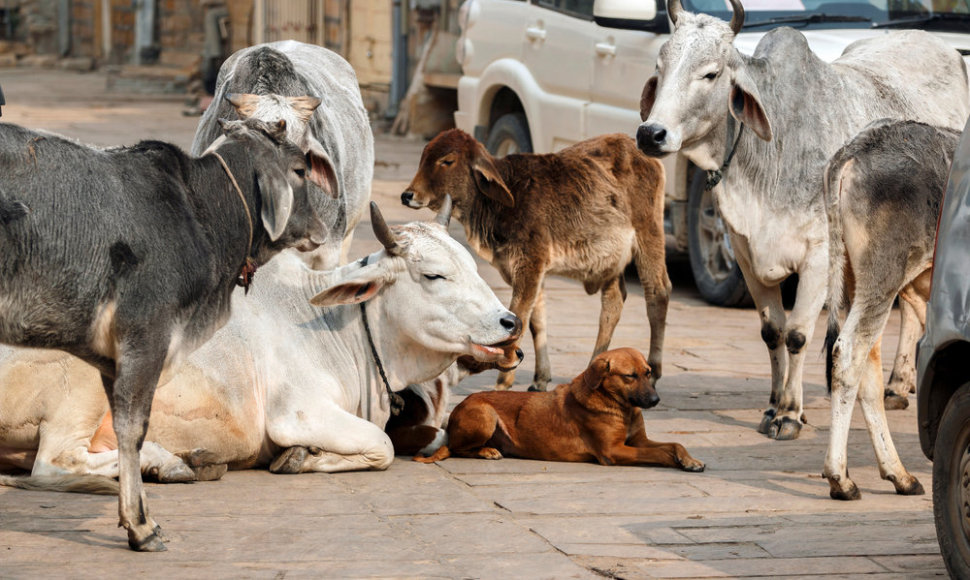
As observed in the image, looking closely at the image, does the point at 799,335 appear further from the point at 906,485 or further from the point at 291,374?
the point at 291,374

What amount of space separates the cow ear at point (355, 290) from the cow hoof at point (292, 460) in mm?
614

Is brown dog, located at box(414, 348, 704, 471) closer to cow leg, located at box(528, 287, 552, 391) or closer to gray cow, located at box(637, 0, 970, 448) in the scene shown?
gray cow, located at box(637, 0, 970, 448)

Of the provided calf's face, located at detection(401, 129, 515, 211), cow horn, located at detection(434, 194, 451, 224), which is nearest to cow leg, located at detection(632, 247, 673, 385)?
calf's face, located at detection(401, 129, 515, 211)

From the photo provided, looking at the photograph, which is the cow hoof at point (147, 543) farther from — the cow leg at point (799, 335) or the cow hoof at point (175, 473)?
the cow leg at point (799, 335)

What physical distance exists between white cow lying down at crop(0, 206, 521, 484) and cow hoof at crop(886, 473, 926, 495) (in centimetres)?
164

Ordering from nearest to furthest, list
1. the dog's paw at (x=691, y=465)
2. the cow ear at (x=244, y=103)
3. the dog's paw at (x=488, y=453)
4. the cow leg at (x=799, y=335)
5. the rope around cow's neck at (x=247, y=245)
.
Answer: the rope around cow's neck at (x=247, y=245) < the dog's paw at (x=691, y=465) < the dog's paw at (x=488, y=453) < the cow ear at (x=244, y=103) < the cow leg at (x=799, y=335)

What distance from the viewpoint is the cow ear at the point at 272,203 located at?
544cm

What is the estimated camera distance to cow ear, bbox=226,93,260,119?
6.66 metres

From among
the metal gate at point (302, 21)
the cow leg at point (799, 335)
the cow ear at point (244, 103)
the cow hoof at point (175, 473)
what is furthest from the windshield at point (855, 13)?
the metal gate at point (302, 21)

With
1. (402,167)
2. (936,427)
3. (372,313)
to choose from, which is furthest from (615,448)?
(402,167)

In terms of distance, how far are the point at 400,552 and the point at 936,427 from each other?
1898 mm

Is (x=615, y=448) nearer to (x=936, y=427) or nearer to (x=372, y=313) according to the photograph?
(x=372, y=313)

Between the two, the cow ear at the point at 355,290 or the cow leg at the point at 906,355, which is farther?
the cow leg at the point at 906,355

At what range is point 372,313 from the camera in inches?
255
